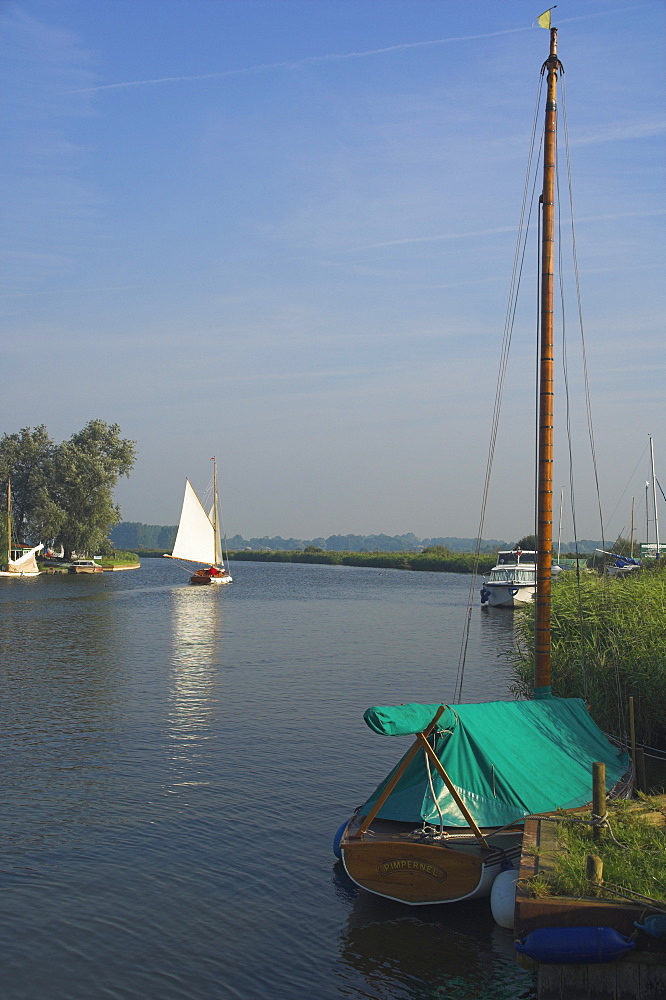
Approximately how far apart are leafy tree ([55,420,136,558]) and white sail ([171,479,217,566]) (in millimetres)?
18333

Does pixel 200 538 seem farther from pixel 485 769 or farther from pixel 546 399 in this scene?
pixel 485 769

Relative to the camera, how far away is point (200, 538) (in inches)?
3445

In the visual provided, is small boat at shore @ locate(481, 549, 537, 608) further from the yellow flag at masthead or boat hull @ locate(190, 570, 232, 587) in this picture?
the yellow flag at masthead

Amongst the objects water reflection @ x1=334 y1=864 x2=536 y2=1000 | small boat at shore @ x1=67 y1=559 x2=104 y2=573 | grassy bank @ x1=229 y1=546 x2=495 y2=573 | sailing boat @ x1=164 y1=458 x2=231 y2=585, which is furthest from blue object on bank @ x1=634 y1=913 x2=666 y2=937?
small boat at shore @ x1=67 y1=559 x2=104 y2=573

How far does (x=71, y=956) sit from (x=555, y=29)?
19.0 meters

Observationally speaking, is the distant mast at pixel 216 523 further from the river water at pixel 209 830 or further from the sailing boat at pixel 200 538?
the river water at pixel 209 830

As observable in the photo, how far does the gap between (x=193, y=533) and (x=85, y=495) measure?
22332mm

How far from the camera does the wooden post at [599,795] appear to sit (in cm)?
1048

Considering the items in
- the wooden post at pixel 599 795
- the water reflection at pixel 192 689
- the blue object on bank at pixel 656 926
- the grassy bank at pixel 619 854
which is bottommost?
the water reflection at pixel 192 689

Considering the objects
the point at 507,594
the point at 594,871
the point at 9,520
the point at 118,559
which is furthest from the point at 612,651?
the point at 118,559

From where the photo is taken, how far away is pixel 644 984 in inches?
344

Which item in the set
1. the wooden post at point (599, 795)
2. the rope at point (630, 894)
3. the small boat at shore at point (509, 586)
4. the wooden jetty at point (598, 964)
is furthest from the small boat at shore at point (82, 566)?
the rope at point (630, 894)

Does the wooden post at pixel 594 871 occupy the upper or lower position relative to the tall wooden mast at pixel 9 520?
lower

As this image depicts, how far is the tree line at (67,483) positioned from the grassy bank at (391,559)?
44.3 meters
